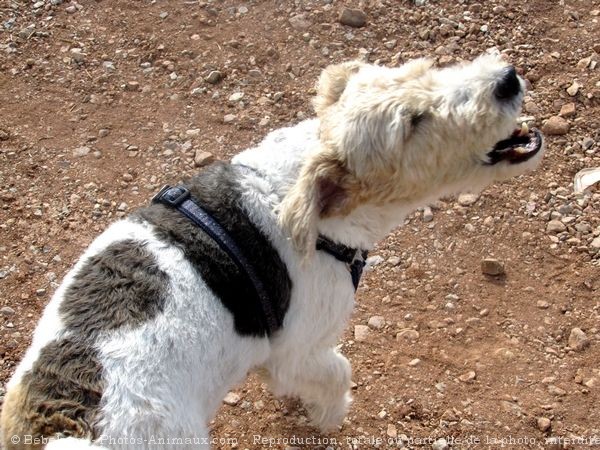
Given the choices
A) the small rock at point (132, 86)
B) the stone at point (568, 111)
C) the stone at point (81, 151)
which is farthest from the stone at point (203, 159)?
the stone at point (568, 111)

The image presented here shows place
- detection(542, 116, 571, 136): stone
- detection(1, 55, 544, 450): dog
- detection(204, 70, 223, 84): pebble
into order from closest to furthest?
detection(1, 55, 544, 450): dog
detection(542, 116, 571, 136): stone
detection(204, 70, 223, 84): pebble

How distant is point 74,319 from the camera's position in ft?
10.7

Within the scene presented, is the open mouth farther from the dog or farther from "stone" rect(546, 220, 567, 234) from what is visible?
"stone" rect(546, 220, 567, 234)

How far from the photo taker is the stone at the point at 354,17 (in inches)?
275

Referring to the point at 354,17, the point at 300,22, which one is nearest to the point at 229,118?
the point at 300,22

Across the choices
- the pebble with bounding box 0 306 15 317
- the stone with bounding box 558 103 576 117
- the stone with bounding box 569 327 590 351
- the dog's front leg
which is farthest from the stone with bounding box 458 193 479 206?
the pebble with bounding box 0 306 15 317

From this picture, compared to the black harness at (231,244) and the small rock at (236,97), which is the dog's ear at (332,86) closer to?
the black harness at (231,244)

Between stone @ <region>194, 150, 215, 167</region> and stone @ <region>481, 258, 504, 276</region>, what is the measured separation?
8.80 ft

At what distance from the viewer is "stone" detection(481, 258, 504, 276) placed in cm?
518

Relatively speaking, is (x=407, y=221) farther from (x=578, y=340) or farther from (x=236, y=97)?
(x=236, y=97)

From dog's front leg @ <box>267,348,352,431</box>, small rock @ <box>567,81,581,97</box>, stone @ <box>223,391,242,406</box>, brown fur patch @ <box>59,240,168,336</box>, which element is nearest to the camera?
brown fur patch @ <box>59,240,168,336</box>

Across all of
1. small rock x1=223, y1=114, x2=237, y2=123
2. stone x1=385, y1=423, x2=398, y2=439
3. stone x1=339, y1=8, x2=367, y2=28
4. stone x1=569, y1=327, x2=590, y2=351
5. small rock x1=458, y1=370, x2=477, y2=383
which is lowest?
stone x1=385, y1=423, x2=398, y2=439

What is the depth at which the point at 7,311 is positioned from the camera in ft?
17.6

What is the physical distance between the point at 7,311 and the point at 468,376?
3.66m
